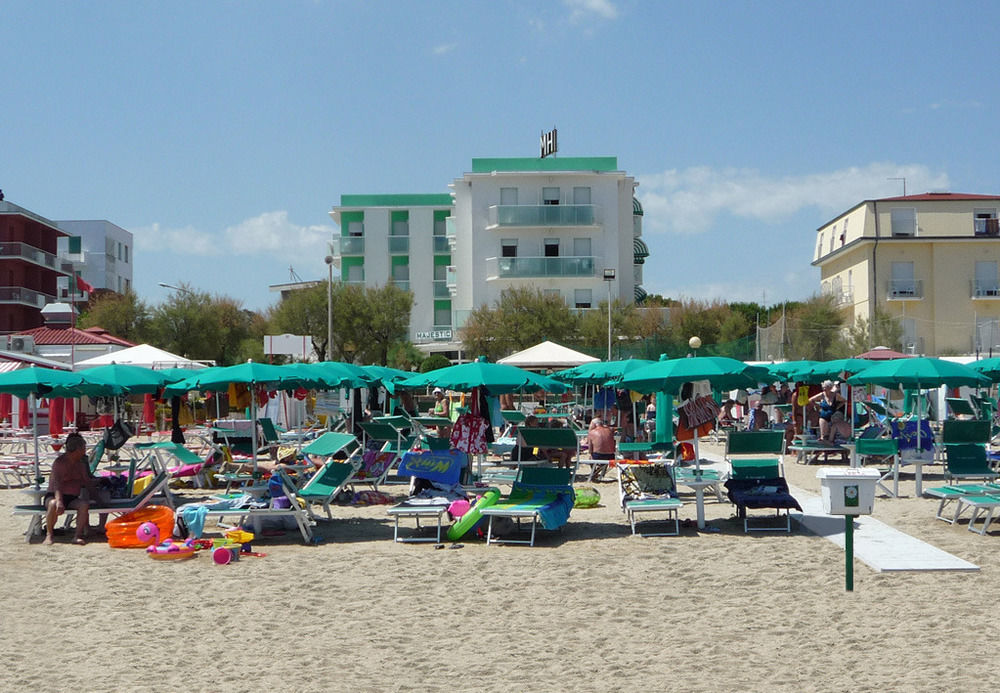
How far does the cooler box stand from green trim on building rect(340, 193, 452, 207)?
51778mm

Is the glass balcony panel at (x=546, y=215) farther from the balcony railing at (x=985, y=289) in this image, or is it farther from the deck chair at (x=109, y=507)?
the deck chair at (x=109, y=507)

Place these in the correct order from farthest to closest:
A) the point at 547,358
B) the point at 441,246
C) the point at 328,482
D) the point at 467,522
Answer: the point at 441,246, the point at 547,358, the point at 328,482, the point at 467,522

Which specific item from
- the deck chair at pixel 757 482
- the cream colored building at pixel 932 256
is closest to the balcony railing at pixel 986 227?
the cream colored building at pixel 932 256

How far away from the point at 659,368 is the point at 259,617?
5.53 meters

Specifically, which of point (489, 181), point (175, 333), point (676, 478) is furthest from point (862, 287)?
point (676, 478)

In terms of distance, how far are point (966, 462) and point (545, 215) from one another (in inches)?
1555

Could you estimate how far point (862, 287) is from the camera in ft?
157

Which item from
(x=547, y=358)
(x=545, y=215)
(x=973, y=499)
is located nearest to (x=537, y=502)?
(x=973, y=499)

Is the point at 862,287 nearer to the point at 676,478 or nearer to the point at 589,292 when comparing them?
the point at 589,292

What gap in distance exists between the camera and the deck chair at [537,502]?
10.6 meters

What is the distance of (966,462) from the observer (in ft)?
40.3

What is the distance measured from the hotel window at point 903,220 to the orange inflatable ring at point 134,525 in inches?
1651

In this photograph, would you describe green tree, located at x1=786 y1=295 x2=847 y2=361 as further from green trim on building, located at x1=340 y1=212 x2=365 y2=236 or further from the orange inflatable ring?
green trim on building, located at x1=340 y1=212 x2=365 y2=236

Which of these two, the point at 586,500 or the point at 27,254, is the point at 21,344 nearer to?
the point at 586,500
